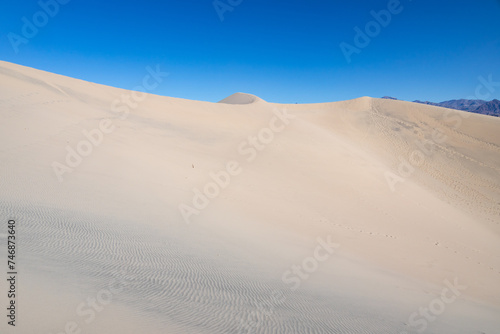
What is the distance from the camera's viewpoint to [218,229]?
6.17 meters

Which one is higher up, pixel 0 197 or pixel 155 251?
pixel 0 197

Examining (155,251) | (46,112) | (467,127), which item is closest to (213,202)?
(155,251)

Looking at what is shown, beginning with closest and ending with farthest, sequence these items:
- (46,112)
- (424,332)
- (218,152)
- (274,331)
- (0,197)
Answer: (274,331), (424,332), (0,197), (46,112), (218,152)

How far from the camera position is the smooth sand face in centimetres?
305

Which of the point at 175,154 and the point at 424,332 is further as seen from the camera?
the point at 175,154

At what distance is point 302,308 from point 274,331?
0.76 metres

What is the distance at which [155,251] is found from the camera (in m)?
4.26

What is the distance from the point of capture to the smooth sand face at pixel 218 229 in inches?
120

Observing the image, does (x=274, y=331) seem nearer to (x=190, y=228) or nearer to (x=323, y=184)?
(x=190, y=228)

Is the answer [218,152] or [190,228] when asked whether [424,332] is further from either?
[218,152]

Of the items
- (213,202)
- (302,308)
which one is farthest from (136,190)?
(302,308)

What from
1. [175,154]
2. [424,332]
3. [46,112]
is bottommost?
[424,332]

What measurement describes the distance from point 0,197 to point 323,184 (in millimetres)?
10732

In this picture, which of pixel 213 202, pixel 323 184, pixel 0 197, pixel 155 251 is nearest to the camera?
pixel 155 251
